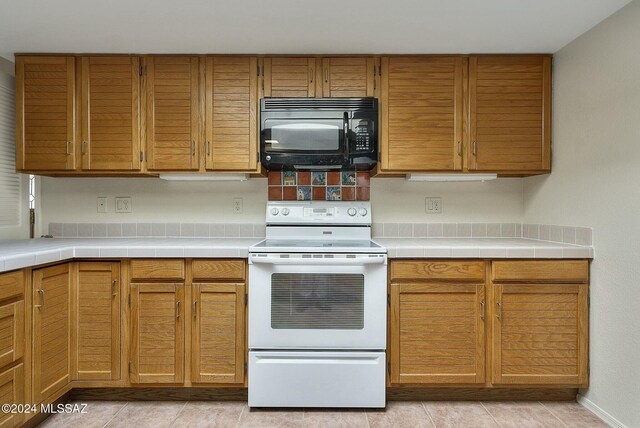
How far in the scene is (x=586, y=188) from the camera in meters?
2.13

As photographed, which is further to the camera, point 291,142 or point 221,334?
point 291,142

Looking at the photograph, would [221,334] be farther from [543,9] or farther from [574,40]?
[574,40]

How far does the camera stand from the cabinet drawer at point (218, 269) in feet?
6.99

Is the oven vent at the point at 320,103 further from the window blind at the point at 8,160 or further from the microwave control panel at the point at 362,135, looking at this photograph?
the window blind at the point at 8,160

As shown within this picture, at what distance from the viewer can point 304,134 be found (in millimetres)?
2355

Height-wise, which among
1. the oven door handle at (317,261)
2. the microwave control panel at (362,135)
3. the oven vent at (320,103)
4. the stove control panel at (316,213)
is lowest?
the oven door handle at (317,261)

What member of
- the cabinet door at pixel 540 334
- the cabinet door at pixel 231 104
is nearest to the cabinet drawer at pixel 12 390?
the cabinet door at pixel 231 104

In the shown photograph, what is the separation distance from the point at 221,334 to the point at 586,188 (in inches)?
86.8

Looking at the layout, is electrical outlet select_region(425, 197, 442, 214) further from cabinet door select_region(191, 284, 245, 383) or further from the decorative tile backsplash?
cabinet door select_region(191, 284, 245, 383)

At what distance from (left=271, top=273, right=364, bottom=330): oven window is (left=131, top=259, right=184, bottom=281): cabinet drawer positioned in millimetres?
541

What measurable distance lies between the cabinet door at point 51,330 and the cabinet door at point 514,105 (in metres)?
2.52

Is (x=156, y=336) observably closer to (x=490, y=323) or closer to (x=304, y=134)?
(x=304, y=134)

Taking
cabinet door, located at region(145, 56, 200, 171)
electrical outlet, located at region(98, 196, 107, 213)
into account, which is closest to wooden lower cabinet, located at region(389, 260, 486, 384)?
cabinet door, located at region(145, 56, 200, 171)

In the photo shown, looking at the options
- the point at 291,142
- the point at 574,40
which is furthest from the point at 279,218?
the point at 574,40
